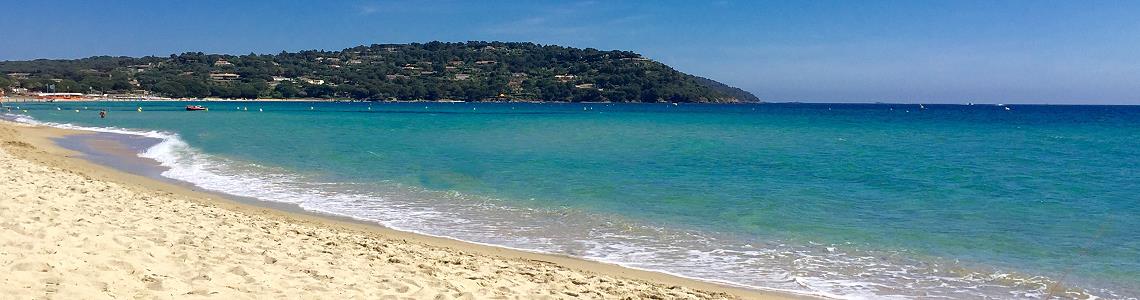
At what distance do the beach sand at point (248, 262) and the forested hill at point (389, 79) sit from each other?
153293 millimetres

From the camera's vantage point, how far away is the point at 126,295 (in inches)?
208

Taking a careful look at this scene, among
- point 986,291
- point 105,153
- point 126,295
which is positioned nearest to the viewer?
point 126,295

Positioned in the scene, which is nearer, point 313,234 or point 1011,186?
point 313,234

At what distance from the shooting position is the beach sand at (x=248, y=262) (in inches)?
224

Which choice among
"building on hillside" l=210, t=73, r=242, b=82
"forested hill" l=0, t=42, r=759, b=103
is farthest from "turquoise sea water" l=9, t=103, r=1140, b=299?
"building on hillside" l=210, t=73, r=242, b=82

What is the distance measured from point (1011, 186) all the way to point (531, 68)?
578ft

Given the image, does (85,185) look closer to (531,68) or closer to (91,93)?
(91,93)

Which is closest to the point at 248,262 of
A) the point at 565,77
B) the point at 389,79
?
the point at 565,77

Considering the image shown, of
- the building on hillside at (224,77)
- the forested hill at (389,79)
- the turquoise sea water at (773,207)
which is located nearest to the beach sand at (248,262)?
the turquoise sea water at (773,207)

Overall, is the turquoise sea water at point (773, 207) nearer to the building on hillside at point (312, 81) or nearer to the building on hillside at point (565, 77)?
the building on hillside at point (565, 77)

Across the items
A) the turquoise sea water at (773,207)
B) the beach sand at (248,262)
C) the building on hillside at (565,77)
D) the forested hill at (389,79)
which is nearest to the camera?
the beach sand at (248,262)

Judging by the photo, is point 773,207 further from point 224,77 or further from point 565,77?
point 224,77

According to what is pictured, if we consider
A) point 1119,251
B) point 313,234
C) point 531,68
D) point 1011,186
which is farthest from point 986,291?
point 531,68

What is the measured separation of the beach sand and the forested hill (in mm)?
153293
